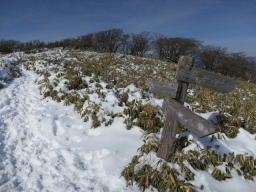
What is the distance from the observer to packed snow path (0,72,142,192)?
242 cm

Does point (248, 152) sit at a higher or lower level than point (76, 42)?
lower

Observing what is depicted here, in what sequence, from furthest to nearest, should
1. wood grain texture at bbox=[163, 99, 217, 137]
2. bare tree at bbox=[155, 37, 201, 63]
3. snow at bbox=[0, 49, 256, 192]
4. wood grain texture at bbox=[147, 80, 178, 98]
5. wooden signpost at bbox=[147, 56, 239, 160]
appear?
bare tree at bbox=[155, 37, 201, 63], snow at bbox=[0, 49, 256, 192], wood grain texture at bbox=[147, 80, 178, 98], wooden signpost at bbox=[147, 56, 239, 160], wood grain texture at bbox=[163, 99, 217, 137]

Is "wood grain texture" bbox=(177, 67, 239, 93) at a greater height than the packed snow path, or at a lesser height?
greater

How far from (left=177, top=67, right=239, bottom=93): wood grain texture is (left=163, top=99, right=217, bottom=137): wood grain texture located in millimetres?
420

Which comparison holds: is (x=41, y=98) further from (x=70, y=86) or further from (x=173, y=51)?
(x=173, y=51)

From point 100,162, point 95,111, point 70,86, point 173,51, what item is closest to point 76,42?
point 173,51

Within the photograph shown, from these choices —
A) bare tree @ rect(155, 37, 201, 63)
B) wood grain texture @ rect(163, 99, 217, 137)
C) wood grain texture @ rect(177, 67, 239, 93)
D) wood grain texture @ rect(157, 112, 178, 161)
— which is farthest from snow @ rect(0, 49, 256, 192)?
bare tree @ rect(155, 37, 201, 63)

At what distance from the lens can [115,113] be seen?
14.4 feet

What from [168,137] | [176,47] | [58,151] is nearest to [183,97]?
[168,137]

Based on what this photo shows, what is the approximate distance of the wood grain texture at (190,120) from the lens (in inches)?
64.7

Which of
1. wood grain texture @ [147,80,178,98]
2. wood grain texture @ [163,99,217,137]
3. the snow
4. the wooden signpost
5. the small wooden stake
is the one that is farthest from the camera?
the snow

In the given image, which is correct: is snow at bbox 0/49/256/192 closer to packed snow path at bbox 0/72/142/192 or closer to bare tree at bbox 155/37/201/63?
packed snow path at bbox 0/72/142/192

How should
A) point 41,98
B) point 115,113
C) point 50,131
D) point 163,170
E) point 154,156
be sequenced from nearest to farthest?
1. point 163,170
2. point 154,156
3. point 50,131
4. point 115,113
5. point 41,98

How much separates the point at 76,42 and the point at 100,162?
93.9 ft
